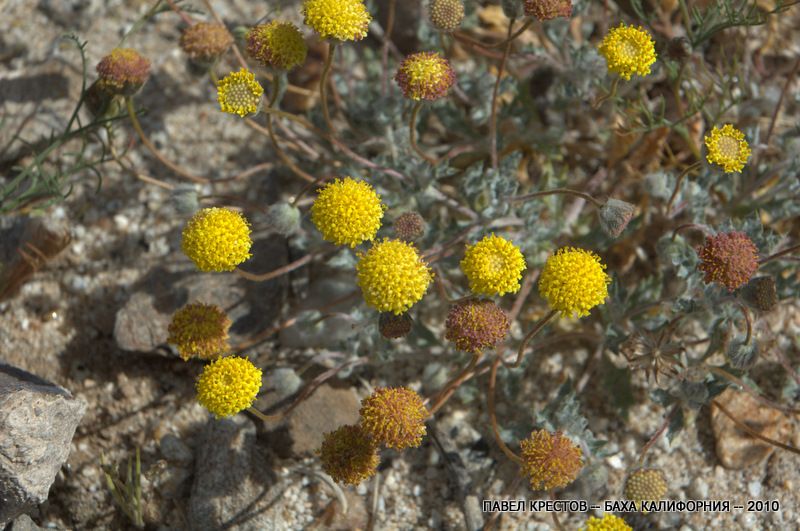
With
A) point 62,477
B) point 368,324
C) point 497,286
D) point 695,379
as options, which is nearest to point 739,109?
point 695,379

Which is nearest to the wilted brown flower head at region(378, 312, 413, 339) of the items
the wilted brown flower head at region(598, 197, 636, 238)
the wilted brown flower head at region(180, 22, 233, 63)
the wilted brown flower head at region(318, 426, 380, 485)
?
the wilted brown flower head at region(318, 426, 380, 485)

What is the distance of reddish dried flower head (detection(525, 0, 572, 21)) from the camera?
3406 mm

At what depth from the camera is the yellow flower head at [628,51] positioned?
11.2 feet

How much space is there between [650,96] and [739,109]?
57cm

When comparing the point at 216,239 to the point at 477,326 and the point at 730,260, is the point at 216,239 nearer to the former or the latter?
the point at 477,326

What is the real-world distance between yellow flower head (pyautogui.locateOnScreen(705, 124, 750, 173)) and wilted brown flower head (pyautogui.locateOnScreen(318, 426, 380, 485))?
74.8 inches

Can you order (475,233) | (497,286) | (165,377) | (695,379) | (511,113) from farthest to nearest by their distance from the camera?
(511,113) < (165,377) < (475,233) < (695,379) < (497,286)

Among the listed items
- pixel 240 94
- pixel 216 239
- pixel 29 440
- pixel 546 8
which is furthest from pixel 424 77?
pixel 29 440

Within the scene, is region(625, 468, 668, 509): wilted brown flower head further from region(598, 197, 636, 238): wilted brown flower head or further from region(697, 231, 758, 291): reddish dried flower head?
region(598, 197, 636, 238): wilted brown flower head

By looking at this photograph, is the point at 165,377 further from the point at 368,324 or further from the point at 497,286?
the point at 497,286

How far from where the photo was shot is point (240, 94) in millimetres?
3451

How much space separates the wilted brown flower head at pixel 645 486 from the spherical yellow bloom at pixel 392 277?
136 centimetres

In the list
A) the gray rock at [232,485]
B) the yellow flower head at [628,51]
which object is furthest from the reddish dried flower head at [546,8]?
the gray rock at [232,485]

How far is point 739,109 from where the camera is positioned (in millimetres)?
4406
